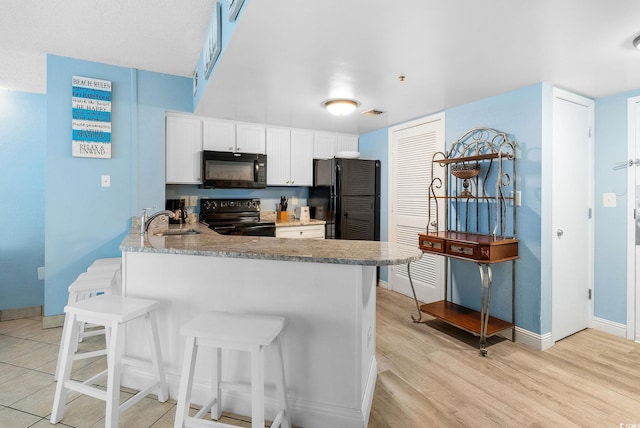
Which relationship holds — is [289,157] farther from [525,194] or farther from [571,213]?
[571,213]

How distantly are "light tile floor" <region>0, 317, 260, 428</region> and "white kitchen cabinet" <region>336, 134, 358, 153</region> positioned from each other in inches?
139

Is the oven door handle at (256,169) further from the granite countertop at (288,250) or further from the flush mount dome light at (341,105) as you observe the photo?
the granite countertop at (288,250)

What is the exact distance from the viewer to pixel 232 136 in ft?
13.1

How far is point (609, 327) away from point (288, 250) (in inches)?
126

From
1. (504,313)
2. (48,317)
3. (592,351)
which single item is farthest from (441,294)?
(48,317)

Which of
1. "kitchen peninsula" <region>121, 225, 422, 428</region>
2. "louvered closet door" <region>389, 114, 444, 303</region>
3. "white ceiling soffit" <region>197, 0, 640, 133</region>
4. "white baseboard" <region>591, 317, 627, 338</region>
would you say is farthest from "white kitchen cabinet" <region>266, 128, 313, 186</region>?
"white baseboard" <region>591, 317, 627, 338</region>

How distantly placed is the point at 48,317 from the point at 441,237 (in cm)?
361

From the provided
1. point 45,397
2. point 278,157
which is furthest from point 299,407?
point 278,157

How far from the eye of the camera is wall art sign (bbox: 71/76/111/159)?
3.03 meters

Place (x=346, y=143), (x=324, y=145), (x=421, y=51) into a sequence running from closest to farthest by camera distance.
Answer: (x=421, y=51) < (x=324, y=145) < (x=346, y=143)

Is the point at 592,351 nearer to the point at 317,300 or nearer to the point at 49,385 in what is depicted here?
the point at 317,300

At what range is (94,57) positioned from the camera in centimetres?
300

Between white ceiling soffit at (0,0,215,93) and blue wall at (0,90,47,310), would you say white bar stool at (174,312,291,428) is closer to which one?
white ceiling soffit at (0,0,215,93)

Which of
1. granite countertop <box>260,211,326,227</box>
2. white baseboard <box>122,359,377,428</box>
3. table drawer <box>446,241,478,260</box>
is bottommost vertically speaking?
white baseboard <box>122,359,377,428</box>
